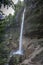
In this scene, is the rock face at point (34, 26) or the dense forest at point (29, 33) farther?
the rock face at point (34, 26)

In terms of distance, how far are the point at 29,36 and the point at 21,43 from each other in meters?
0.70

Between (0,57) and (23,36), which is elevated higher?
(0,57)

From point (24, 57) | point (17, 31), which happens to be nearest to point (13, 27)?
point (17, 31)

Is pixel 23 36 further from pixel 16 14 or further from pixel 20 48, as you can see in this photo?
pixel 16 14

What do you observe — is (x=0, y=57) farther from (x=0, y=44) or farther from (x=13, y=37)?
(x=13, y=37)

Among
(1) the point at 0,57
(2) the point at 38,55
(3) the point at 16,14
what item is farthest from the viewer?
(3) the point at 16,14

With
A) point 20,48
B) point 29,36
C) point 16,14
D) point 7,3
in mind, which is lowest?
point 20,48

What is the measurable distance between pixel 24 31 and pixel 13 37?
2.83ft

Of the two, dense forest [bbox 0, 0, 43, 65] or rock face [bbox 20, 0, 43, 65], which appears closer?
dense forest [bbox 0, 0, 43, 65]

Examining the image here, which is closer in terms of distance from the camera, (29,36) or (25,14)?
(29,36)

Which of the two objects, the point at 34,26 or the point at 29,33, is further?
the point at 29,33

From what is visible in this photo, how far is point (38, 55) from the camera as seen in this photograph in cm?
779

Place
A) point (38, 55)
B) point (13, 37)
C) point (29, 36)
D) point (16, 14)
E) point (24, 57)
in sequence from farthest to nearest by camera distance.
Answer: point (16, 14)
point (13, 37)
point (29, 36)
point (24, 57)
point (38, 55)

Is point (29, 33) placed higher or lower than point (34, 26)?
lower
